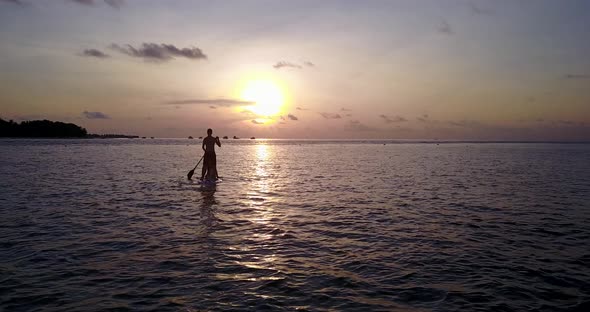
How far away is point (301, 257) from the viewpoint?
1073cm

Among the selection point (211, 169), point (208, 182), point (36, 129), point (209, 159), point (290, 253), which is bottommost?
point (290, 253)

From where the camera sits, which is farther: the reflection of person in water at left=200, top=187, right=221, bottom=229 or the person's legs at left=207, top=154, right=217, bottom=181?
the person's legs at left=207, top=154, right=217, bottom=181

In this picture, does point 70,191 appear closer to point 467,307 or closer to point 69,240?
point 69,240

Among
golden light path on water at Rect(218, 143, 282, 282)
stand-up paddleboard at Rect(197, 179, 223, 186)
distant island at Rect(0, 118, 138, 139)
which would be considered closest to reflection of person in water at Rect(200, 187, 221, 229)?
golden light path on water at Rect(218, 143, 282, 282)

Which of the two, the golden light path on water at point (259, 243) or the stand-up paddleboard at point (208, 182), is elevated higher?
the stand-up paddleboard at point (208, 182)

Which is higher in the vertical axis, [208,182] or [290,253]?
[208,182]

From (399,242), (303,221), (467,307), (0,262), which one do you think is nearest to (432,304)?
(467,307)

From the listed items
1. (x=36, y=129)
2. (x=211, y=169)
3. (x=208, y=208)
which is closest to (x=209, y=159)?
(x=211, y=169)

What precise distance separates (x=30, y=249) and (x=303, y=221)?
368 inches

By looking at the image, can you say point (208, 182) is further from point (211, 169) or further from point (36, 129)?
point (36, 129)

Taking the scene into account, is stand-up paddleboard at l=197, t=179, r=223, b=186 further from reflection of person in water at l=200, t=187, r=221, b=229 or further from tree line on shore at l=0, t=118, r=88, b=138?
tree line on shore at l=0, t=118, r=88, b=138

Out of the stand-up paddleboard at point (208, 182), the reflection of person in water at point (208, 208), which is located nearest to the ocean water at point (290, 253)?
the reflection of person in water at point (208, 208)

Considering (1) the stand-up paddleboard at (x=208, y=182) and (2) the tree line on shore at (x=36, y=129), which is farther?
(2) the tree line on shore at (x=36, y=129)

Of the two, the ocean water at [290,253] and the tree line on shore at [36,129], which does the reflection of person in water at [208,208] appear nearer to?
the ocean water at [290,253]
